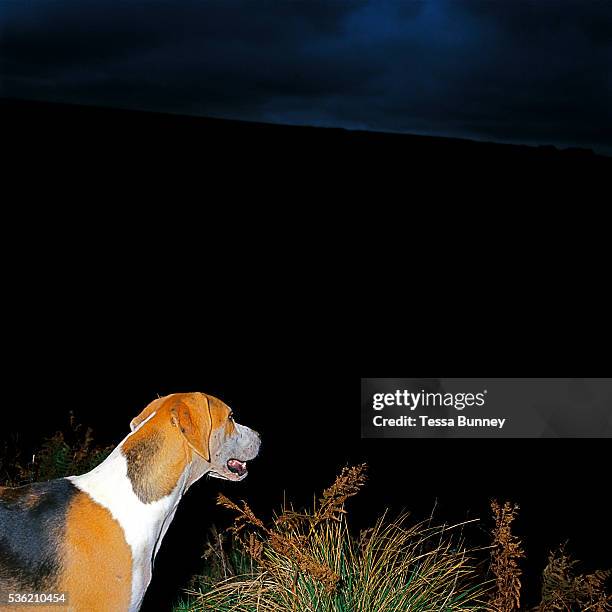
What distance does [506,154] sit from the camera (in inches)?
499

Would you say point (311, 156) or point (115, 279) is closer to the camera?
point (115, 279)

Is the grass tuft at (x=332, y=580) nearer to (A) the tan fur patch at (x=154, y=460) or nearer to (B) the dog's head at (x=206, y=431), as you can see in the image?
(B) the dog's head at (x=206, y=431)

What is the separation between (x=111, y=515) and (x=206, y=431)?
1.67 ft

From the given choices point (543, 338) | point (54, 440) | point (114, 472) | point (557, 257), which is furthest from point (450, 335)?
point (114, 472)

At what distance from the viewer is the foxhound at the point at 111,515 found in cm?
350

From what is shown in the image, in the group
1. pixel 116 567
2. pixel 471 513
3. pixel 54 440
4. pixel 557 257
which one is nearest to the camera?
pixel 116 567

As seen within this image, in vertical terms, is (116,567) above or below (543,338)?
below

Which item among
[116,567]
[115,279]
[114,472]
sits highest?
[115,279]

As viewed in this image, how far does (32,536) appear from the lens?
3547 millimetres

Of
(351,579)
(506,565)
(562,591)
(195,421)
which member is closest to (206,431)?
(195,421)

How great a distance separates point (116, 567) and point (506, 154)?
33.7ft

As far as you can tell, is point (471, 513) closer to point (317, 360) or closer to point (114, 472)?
point (317, 360)

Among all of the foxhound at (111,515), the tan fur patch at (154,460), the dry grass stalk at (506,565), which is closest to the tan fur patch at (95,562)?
the foxhound at (111,515)

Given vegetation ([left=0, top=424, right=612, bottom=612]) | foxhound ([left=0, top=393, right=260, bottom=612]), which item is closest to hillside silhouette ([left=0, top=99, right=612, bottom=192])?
vegetation ([left=0, top=424, right=612, bottom=612])
